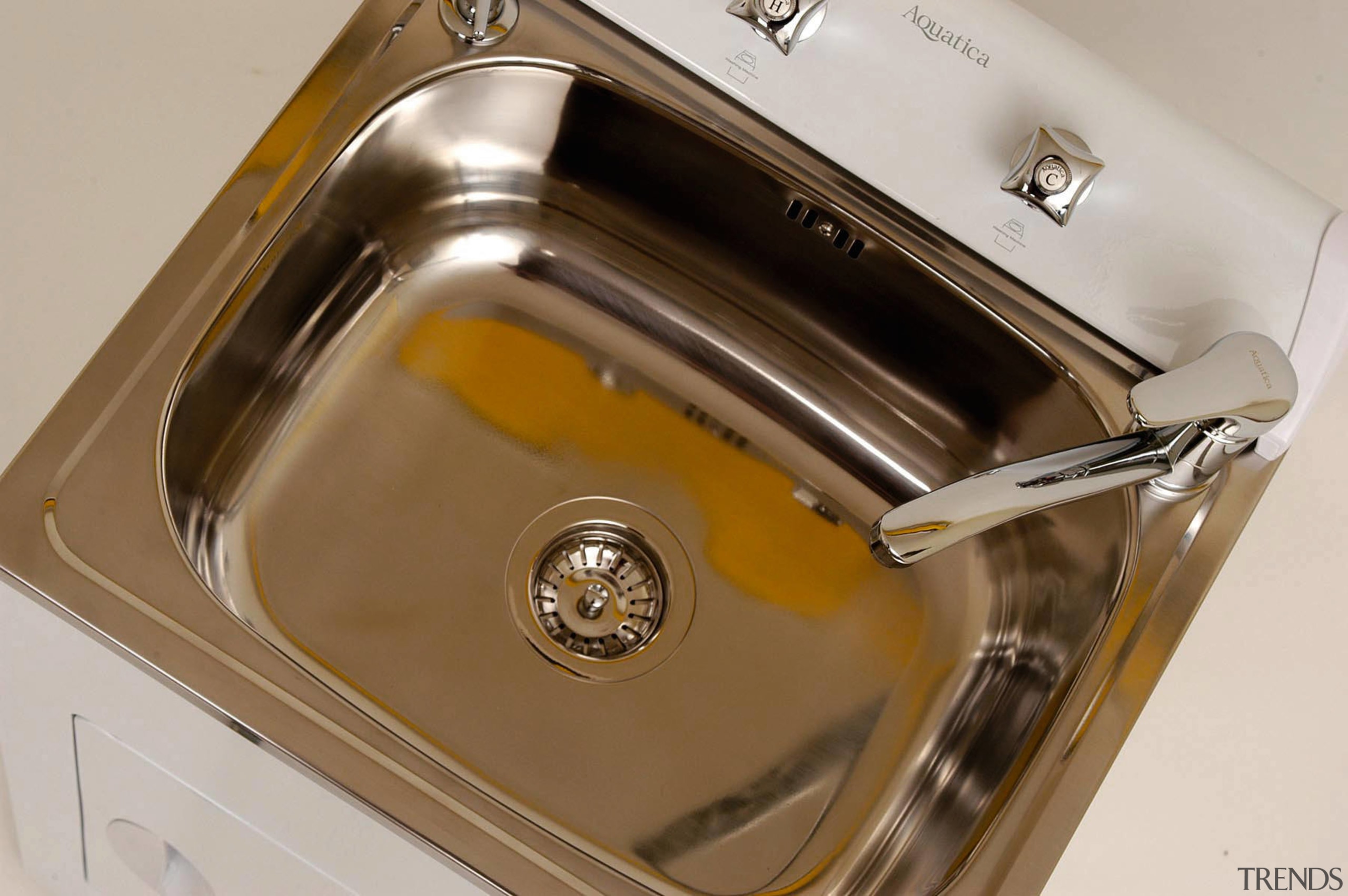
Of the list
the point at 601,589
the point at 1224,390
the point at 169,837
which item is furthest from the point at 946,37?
the point at 169,837

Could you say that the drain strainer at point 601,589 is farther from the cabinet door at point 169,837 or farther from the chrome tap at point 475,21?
the chrome tap at point 475,21

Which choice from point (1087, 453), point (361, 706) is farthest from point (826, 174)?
point (361, 706)

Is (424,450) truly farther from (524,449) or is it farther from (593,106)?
(593,106)

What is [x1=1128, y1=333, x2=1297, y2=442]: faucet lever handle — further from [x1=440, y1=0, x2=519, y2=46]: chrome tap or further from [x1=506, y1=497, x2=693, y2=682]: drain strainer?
[x1=440, y1=0, x2=519, y2=46]: chrome tap

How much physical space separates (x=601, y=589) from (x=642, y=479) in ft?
0.26

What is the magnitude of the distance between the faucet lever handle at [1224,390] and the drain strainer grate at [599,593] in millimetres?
345

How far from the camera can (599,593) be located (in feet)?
2.72

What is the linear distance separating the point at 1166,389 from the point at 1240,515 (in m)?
0.15

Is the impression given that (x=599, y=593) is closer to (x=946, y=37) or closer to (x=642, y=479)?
(x=642, y=479)

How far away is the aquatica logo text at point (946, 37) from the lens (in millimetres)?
721

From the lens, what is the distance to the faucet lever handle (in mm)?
606

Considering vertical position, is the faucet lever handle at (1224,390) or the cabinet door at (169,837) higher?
the faucet lever handle at (1224,390)

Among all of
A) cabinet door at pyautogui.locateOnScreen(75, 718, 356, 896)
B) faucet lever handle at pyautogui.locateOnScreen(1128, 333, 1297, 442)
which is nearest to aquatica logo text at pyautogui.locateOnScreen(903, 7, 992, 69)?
faucet lever handle at pyautogui.locateOnScreen(1128, 333, 1297, 442)

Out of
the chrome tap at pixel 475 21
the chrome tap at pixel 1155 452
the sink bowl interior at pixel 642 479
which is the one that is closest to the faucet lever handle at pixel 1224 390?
the chrome tap at pixel 1155 452
